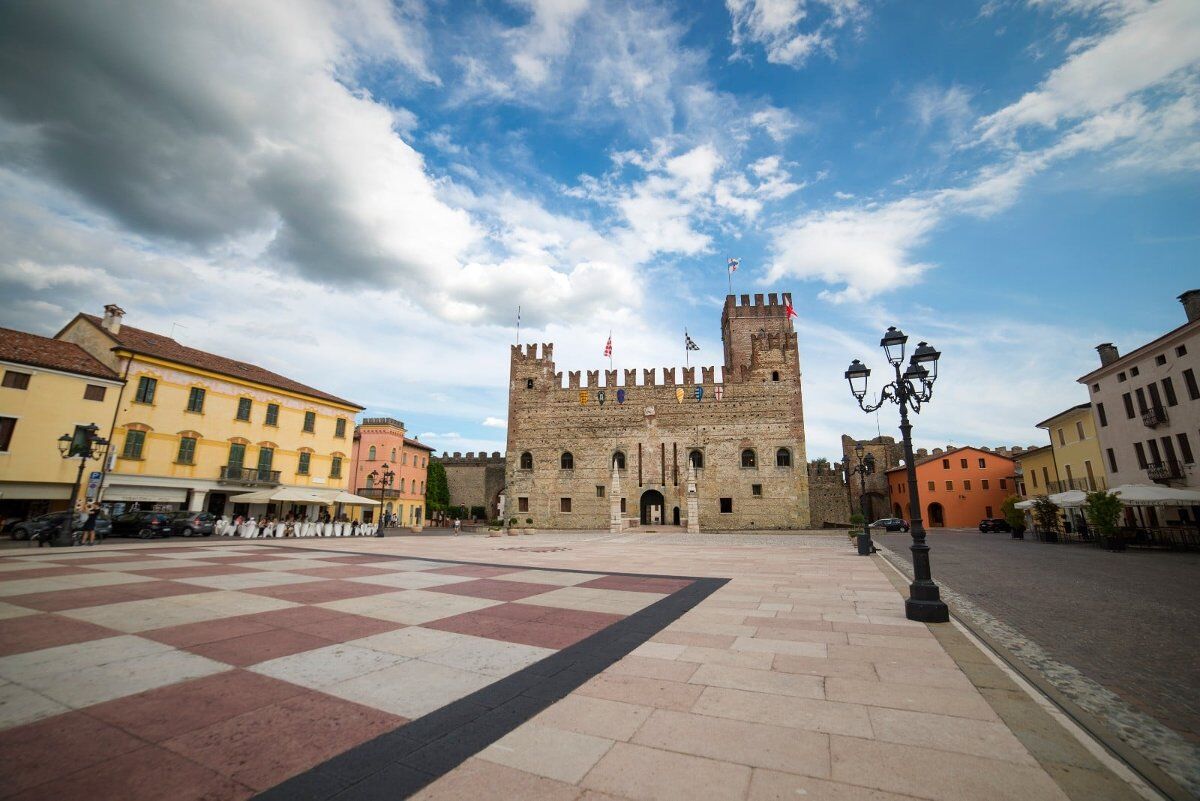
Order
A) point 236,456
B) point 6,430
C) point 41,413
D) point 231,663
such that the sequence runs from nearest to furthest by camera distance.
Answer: point 231,663 → point 6,430 → point 41,413 → point 236,456

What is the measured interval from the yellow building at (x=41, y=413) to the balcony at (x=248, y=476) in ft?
15.5

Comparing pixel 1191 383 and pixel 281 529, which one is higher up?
pixel 1191 383

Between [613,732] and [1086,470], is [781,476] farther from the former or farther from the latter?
[613,732]

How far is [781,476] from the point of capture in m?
32.8

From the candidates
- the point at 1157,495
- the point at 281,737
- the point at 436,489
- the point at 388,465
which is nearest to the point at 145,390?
the point at 388,465

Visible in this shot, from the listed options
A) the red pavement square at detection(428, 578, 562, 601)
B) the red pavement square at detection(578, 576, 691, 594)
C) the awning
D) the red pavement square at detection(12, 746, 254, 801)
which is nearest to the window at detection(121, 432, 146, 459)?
the red pavement square at detection(428, 578, 562, 601)

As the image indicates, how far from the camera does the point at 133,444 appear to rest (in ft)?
71.6

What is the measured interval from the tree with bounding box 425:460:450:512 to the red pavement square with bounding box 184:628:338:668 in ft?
139

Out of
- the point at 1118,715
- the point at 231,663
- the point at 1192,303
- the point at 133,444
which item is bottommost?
the point at 1118,715

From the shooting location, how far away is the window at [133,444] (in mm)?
21594

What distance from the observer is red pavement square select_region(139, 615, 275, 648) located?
15.2ft

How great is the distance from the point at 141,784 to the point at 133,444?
89.1 ft

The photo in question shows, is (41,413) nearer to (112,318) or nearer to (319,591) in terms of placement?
(112,318)

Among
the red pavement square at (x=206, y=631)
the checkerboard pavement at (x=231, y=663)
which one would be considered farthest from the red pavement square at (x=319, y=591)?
the red pavement square at (x=206, y=631)
